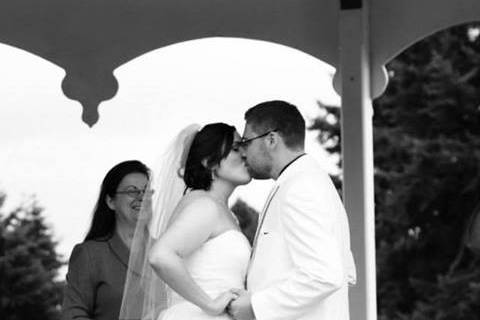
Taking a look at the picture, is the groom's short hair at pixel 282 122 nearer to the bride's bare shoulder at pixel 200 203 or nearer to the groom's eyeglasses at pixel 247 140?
the groom's eyeglasses at pixel 247 140

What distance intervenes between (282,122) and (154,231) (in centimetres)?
109

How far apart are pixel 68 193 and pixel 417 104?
24.1 ft

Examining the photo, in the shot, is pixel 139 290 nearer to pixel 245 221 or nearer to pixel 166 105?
pixel 245 221

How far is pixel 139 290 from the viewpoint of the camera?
7367mm

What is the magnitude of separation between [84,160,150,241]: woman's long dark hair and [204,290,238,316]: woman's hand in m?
1.57

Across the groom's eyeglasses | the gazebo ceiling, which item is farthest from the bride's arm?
the gazebo ceiling

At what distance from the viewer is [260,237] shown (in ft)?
21.1

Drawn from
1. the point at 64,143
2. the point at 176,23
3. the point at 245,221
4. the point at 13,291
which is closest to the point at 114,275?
the point at 176,23

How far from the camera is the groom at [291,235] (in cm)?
619

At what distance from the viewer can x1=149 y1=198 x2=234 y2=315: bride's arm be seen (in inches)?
249

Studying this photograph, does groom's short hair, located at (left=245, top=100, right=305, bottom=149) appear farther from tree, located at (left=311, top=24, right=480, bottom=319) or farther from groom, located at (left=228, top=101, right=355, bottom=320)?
tree, located at (left=311, top=24, right=480, bottom=319)

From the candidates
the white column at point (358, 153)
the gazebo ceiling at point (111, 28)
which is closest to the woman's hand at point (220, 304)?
the white column at point (358, 153)

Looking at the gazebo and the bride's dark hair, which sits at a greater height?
the gazebo

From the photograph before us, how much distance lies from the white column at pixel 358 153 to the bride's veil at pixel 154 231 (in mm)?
1289
